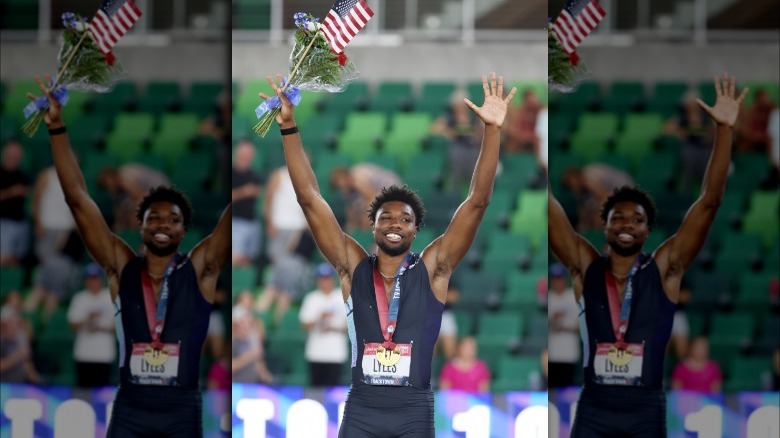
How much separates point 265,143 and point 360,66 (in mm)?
984

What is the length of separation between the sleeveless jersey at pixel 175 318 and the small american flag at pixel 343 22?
1457 millimetres

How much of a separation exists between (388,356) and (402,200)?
33.5 inches

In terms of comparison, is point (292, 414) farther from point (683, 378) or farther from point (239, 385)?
point (683, 378)

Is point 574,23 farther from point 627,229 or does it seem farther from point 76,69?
point 76,69

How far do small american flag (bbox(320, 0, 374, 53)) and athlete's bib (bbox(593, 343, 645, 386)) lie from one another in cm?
215

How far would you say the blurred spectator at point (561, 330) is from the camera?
608 cm

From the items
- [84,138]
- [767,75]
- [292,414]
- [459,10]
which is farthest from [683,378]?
[84,138]

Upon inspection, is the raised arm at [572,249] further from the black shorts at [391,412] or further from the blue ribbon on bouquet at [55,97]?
the blue ribbon on bouquet at [55,97]

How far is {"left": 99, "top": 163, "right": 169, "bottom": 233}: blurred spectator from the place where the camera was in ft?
20.7

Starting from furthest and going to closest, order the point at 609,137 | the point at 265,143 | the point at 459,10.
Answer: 1. the point at 459,10
2. the point at 265,143
3. the point at 609,137

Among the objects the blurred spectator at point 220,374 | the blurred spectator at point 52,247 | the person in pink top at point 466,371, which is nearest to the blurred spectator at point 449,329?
the person in pink top at point 466,371

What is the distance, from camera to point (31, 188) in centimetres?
638

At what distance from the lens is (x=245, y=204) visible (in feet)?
21.1

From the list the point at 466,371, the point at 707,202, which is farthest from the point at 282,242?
the point at 707,202
